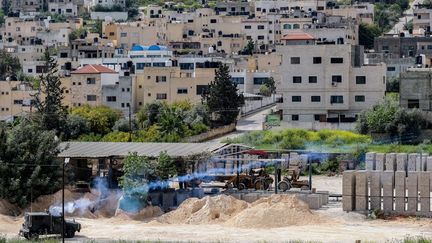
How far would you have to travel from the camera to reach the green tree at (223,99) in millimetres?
63750

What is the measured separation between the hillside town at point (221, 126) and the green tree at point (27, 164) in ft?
0.16

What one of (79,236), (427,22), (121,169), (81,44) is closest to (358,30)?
(427,22)

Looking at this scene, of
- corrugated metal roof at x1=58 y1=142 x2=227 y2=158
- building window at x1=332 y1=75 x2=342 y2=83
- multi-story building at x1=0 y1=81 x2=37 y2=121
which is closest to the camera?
corrugated metal roof at x1=58 y1=142 x2=227 y2=158

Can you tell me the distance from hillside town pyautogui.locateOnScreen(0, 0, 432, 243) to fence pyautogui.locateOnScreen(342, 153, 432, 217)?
39 mm

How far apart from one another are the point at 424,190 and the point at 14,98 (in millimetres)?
40001

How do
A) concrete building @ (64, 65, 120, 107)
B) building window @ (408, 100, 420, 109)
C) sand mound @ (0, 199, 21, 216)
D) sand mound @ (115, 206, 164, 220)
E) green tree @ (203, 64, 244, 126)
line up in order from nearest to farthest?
sand mound @ (115, 206, 164, 220) → sand mound @ (0, 199, 21, 216) → building window @ (408, 100, 420, 109) → green tree @ (203, 64, 244, 126) → concrete building @ (64, 65, 120, 107)

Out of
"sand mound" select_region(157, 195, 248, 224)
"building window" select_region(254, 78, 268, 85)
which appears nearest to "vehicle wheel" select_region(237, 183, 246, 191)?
"sand mound" select_region(157, 195, 248, 224)

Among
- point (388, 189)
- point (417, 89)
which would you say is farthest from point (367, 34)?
point (388, 189)

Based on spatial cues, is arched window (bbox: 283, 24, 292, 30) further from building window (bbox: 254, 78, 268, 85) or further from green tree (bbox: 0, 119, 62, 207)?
green tree (bbox: 0, 119, 62, 207)

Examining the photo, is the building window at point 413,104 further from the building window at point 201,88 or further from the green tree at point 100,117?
the building window at point 201,88

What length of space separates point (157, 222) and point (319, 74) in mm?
24223

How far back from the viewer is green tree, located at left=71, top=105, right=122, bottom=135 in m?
63.5

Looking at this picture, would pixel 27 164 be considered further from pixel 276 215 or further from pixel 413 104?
pixel 413 104

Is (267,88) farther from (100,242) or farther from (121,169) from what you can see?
(100,242)
